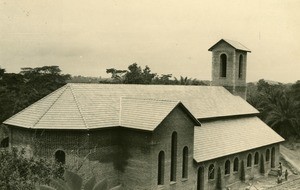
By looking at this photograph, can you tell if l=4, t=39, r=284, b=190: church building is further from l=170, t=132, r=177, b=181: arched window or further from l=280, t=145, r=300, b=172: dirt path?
l=280, t=145, r=300, b=172: dirt path

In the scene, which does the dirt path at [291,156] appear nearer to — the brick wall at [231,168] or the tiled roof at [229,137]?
the brick wall at [231,168]

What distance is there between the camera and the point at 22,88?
169 ft

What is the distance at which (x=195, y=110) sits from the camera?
28281mm

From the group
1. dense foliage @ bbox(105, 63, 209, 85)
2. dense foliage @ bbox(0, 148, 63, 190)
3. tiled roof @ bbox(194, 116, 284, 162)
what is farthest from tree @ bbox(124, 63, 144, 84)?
dense foliage @ bbox(0, 148, 63, 190)

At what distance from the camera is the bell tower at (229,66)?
3575 centimetres

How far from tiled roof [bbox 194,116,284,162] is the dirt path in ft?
16.5

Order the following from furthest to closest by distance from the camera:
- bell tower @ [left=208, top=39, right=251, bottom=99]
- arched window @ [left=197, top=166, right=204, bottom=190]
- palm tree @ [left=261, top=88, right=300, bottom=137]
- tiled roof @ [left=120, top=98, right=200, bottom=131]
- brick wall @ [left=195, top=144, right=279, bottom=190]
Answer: palm tree @ [left=261, top=88, right=300, bottom=137] → bell tower @ [left=208, top=39, right=251, bottom=99] → brick wall @ [left=195, top=144, right=279, bottom=190] → arched window @ [left=197, top=166, right=204, bottom=190] → tiled roof @ [left=120, top=98, right=200, bottom=131]

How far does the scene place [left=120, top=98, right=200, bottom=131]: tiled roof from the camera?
21.1 m

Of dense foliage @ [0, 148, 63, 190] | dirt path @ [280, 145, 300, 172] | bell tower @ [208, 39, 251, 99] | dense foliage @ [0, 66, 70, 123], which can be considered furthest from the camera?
dense foliage @ [0, 66, 70, 123]

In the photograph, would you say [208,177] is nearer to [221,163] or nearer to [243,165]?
[221,163]

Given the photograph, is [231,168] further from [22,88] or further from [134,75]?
[134,75]

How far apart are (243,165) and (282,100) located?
17816 millimetres

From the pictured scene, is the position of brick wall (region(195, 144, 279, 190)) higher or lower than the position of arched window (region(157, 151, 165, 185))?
lower

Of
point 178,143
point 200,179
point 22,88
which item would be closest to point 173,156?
point 178,143
